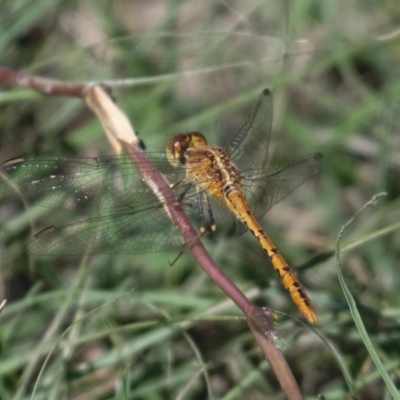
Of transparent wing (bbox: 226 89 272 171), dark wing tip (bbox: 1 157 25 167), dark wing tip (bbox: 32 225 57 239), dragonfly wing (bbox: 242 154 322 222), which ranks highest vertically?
dark wing tip (bbox: 1 157 25 167)

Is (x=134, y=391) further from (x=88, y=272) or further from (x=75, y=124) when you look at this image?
(x=75, y=124)

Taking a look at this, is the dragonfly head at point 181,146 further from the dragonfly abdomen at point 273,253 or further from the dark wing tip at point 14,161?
the dark wing tip at point 14,161

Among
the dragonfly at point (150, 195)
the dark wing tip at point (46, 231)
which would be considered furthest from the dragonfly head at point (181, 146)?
the dark wing tip at point (46, 231)

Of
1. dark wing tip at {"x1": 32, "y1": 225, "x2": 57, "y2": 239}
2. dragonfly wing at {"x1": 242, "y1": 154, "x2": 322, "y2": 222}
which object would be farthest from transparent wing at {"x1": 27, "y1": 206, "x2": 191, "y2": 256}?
dragonfly wing at {"x1": 242, "y1": 154, "x2": 322, "y2": 222}

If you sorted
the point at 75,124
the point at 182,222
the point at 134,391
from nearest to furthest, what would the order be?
the point at 182,222 < the point at 134,391 < the point at 75,124

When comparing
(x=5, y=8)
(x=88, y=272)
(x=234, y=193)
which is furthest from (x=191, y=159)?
(x=5, y=8)

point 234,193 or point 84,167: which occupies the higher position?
point 84,167

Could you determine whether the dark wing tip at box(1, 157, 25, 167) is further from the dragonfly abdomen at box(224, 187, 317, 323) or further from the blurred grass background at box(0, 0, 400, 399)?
the dragonfly abdomen at box(224, 187, 317, 323)
